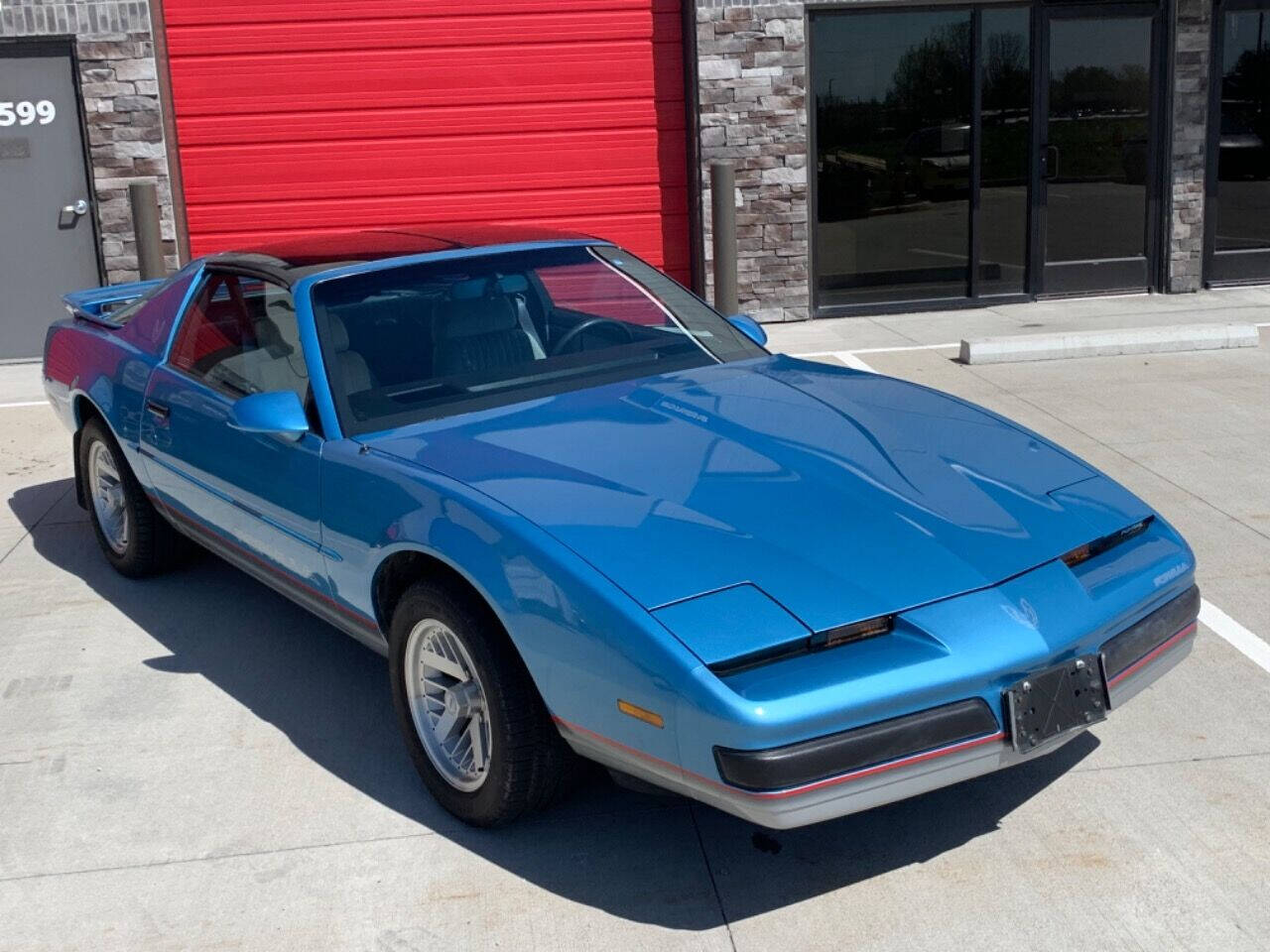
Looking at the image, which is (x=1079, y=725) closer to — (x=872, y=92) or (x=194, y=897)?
(x=194, y=897)

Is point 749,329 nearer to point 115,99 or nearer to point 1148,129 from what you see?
point 115,99

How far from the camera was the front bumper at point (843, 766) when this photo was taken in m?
3.05

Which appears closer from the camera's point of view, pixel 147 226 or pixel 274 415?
pixel 274 415

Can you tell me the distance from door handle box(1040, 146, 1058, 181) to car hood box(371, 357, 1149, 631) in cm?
744

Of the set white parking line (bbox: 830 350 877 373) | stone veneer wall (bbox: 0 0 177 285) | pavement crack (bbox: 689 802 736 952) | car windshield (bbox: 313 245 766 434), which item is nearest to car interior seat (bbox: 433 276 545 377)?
car windshield (bbox: 313 245 766 434)

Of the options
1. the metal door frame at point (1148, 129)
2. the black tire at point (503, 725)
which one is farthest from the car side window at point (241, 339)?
the metal door frame at point (1148, 129)

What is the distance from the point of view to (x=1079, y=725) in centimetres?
337

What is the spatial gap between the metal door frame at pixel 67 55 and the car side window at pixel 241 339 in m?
5.88

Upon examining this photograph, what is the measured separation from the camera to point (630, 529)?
347cm

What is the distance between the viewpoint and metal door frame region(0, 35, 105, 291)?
1039 cm

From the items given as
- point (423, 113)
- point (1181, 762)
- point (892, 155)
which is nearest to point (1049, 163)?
point (892, 155)

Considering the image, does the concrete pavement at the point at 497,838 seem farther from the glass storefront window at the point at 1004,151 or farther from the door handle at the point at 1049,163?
the door handle at the point at 1049,163

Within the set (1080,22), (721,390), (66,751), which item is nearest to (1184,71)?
(1080,22)

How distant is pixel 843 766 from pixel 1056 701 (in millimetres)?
560
